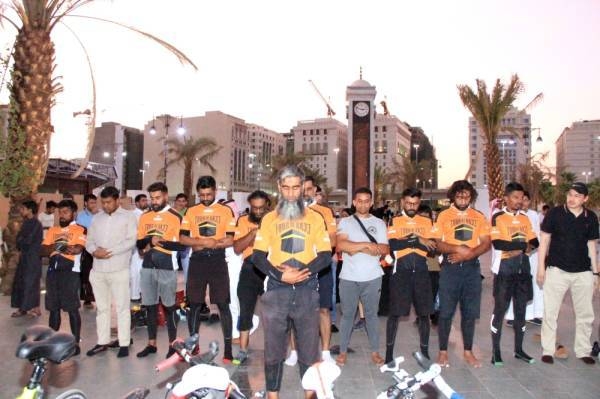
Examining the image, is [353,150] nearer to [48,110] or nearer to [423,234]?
[48,110]

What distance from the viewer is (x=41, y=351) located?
2.58 metres

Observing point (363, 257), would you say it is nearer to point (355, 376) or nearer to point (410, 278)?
point (410, 278)

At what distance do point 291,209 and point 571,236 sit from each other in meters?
4.02

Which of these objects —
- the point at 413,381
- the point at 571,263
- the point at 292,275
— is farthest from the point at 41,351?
the point at 571,263

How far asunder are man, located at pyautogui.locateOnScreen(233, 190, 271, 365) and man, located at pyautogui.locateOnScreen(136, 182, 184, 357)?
76 centimetres

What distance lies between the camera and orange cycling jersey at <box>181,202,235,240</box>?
5852mm

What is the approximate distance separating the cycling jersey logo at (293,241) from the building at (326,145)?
153723 mm

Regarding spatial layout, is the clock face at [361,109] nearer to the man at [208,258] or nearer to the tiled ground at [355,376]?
the tiled ground at [355,376]

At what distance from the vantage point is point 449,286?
577 centimetres

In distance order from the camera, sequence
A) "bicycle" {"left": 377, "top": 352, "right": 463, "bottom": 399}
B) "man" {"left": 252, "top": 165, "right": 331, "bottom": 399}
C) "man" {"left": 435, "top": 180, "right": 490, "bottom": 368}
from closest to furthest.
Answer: "bicycle" {"left": 377, "top": 352, "right": 463, "bottom": 399}, "man" {"left": 252, "top": 165, "right": 331, "bottom": 399}, "man" {"left": 435, "top": 180, "right": 490, "bottom": 368}

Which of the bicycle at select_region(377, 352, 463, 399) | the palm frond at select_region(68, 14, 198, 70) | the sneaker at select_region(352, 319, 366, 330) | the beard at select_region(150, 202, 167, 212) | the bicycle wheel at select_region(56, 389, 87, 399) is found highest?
the palm frond at select_region(68, 14, 198, 70)

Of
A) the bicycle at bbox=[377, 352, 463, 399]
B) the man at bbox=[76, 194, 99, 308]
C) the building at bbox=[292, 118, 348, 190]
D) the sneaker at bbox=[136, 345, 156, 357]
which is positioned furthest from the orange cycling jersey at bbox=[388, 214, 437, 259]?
the building at bbox=[292, 118, 348, 190]

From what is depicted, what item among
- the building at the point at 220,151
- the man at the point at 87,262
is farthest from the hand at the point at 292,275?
the building at the point at 220,151

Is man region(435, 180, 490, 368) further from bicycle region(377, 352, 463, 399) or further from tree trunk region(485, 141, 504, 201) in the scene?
tree trunk region(485, 141, 504, 201)
